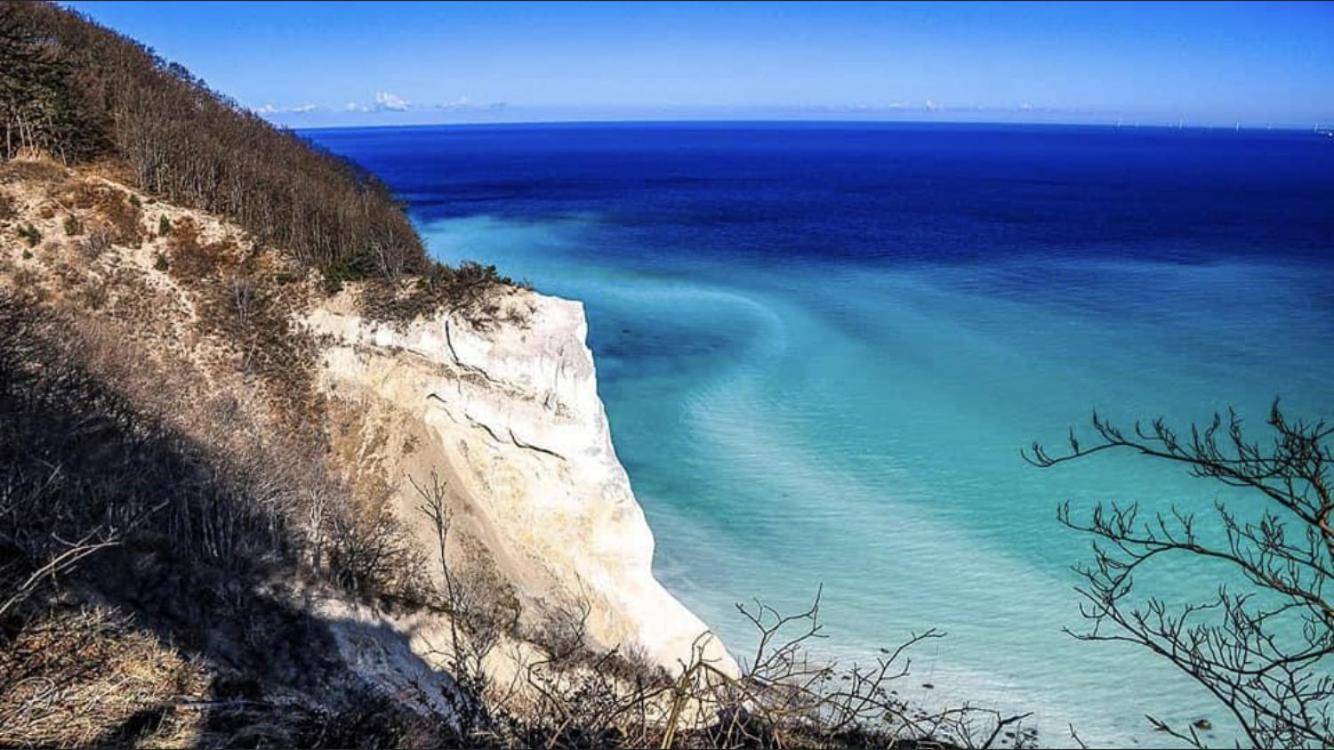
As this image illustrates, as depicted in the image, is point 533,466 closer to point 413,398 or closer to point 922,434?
Result: point 413,398

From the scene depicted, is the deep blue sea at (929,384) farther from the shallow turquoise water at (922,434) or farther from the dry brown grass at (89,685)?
the dry brown grass at (89,685)

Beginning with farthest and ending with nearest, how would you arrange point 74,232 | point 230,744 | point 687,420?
1. point 687,420
2. point 74,232
3. point 230,744

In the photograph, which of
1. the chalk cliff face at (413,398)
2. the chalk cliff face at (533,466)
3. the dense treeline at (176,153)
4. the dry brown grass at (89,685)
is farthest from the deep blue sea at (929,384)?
the dry brown grass at (89,685)

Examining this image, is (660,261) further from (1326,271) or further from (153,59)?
(1326,271)

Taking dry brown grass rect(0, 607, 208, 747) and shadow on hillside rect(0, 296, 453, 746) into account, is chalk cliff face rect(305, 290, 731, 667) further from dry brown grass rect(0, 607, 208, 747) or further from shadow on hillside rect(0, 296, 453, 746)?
dry brown grass rect(0, 607, 208, 747)

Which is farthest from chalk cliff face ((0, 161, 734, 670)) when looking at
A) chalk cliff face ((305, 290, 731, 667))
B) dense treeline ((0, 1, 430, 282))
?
dense treeline ((0, 1, 430, 282))

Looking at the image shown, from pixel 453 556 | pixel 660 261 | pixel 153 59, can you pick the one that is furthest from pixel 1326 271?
pixel 153 59
